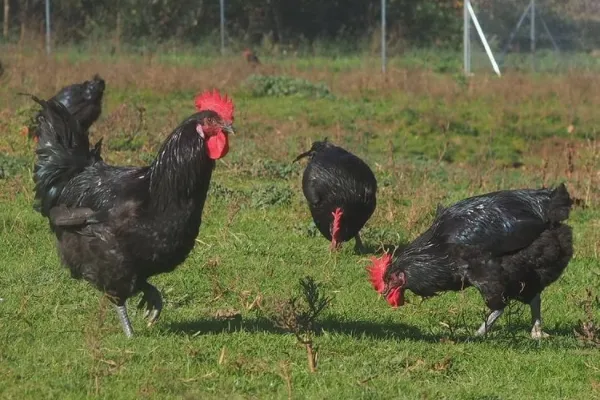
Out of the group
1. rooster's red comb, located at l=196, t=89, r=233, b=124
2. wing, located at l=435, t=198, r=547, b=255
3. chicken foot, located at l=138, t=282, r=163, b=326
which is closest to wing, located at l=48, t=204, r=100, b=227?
chicken foot, located at l=138, t=282, r=163, b=326

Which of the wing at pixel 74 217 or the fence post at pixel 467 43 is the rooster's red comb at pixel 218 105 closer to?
the wing at pixel 74 217

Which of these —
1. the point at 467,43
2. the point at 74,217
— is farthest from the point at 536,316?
the point at 467,43

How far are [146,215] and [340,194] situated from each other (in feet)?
12.2

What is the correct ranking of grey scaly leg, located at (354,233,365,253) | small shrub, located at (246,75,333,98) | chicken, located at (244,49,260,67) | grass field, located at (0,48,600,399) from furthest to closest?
chicken, located at (244,49,260,67) → small shrub, located at (246,75,333,98) → grey scaly leg, located at (354,233,365,253) → grass field, located at (0,48,600,399)

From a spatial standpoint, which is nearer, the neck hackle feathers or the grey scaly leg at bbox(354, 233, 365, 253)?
the neck hackle feathers

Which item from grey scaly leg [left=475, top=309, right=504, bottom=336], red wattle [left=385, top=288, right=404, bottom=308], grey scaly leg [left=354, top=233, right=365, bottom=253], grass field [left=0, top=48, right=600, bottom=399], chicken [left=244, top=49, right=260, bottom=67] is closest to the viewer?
grass field [left=0, top=48, right=600, bottom=399]

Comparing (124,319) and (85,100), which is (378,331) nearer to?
(124,319)

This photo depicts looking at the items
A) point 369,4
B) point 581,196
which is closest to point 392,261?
point 581,196

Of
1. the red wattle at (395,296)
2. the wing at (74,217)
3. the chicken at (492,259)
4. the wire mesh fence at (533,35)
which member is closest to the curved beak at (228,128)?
the wing at (74,217)

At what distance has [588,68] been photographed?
2625 centimetres

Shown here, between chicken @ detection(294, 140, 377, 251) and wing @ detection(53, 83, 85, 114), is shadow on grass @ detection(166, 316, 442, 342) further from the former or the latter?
wing @ detection(53, 83, 85, 114)

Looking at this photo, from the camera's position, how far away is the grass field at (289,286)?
6.46m

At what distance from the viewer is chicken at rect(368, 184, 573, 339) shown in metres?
8.05

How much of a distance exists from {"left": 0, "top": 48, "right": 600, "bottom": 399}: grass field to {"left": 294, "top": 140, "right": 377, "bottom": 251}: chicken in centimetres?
27
